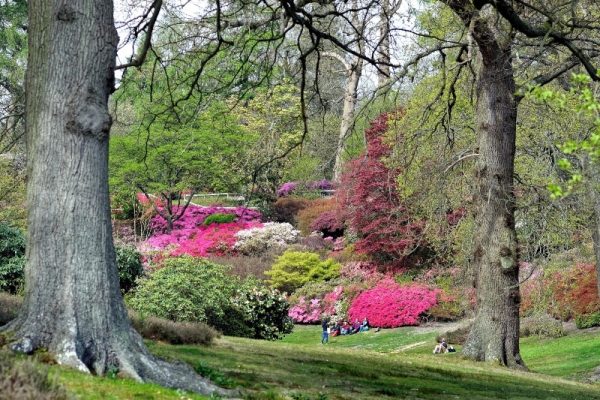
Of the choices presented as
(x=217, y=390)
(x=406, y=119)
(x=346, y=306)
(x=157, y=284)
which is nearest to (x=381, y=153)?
(x=346, y=306)

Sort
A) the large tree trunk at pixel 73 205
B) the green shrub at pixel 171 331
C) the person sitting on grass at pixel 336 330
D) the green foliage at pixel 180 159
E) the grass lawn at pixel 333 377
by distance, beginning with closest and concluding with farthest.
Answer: the grass lawn at pixel 333 377 → the large tree trunk at pixel 73 205 → the green shrub at pixel 171 331 → the person sitting on grass at pixel 336 330 → the green foliage at pixel 180 159

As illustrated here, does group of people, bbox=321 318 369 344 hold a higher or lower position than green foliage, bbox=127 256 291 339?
lower

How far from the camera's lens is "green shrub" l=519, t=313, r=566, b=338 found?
23.6 m

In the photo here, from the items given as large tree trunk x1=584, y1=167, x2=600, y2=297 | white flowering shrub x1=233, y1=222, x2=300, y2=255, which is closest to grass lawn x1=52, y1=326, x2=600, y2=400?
large tree trunk x1=584, y1=167, x2=600, y2=297

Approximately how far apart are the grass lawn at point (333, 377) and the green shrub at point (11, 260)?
16.8ft

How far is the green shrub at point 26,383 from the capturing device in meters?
4.73

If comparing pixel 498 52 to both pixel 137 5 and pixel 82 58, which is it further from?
pixel 82 58

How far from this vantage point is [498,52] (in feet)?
46.9

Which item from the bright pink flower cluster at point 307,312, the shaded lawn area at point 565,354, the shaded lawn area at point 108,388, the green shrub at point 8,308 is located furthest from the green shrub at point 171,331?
the bright pink flower cluster at point 307,312

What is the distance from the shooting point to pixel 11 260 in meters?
16.1

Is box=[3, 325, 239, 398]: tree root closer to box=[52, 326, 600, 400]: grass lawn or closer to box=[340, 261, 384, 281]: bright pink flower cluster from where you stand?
box=[52, 326, 600, 400]: grass lawn

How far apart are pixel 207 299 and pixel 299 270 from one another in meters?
15.8

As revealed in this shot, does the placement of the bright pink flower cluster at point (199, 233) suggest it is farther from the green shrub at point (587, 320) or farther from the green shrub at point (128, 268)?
the green shrub at point (587, 320)

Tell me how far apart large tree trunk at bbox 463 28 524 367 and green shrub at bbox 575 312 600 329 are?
395 inches
